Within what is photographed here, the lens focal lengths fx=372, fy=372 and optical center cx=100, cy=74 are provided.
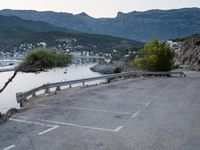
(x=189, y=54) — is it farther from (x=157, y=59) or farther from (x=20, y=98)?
(x=20, y=98)

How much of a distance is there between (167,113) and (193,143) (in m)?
4.82

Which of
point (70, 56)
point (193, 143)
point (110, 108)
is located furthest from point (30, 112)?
point (193, 143)

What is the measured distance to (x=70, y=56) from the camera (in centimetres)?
1848

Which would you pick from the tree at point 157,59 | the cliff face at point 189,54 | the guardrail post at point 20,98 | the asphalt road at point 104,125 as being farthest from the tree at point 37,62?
the cliff face at point 189,54

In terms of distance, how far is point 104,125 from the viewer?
468 inches

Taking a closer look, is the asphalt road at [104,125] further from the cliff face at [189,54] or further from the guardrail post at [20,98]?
the cliff face at [189,54]

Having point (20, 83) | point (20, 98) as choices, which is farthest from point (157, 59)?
point (20, 83)

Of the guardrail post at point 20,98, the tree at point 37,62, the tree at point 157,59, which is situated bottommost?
the tree at point 157,59

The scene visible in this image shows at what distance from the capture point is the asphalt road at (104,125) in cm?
942

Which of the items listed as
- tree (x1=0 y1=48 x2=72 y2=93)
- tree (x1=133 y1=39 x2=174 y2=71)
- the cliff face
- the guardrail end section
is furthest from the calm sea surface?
the cliff face

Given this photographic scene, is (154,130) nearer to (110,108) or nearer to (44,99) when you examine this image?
(110,108)

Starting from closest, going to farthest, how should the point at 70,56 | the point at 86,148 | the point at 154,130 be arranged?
1. the point at 86,148
2. the point at 154,130
3. the point at 70,56

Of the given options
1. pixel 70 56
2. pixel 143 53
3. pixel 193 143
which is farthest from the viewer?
pixel 143 53

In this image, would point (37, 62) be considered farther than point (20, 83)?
No
